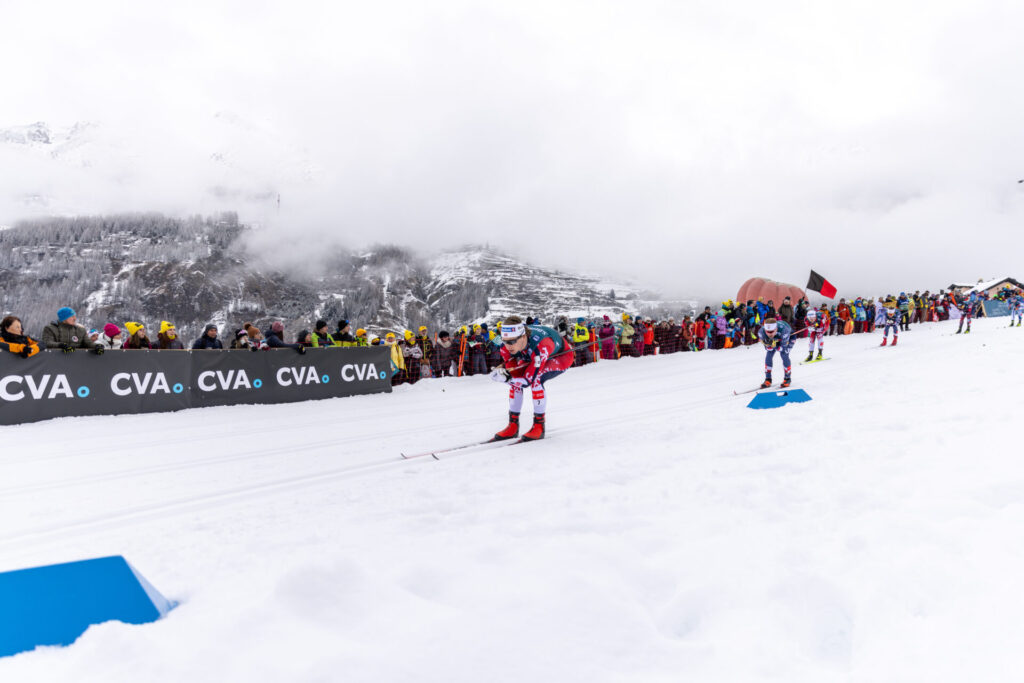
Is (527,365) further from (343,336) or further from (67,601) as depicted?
(343,336)

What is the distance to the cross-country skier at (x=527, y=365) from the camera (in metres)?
6.82

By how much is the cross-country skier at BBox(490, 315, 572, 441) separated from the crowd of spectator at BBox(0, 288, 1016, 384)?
54 centimetres

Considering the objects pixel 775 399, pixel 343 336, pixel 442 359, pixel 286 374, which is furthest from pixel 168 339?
pixel 775 399

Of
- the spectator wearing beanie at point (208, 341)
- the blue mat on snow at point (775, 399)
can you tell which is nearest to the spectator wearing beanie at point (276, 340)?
the spectator wearing beanie at point (208, 341)

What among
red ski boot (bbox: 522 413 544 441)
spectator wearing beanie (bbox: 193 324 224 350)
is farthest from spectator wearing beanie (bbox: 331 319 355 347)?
red ski boot (bbox: 522 413 544 441)

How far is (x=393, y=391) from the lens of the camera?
512 inches

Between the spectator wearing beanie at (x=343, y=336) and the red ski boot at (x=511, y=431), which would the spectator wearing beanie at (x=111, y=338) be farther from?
the red ski boot at (x=511, y=431)

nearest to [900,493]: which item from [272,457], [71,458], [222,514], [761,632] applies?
[761,632]

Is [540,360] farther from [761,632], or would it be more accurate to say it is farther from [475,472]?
[761,632]

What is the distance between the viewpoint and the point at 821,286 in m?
20.3

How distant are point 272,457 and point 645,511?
4.66 metres

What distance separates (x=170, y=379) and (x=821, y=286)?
2194cm

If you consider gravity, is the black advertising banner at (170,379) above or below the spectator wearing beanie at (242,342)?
below

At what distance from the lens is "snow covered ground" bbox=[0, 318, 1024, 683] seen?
198 cm
